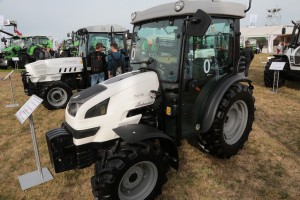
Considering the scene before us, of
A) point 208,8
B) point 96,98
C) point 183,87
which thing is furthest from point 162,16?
point 96,98

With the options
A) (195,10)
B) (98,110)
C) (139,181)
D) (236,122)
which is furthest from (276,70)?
(98,110)

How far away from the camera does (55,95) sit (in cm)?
675

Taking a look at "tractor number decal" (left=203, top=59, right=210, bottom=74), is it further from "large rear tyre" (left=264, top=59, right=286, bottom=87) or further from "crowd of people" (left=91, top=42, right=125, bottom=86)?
"large rear tyre" (left=264, top=59, right=286, bottom=87)

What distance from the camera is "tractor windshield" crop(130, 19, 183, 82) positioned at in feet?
9.57

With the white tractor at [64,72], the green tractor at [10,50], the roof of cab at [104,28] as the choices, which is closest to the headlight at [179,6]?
the white tractor at [64,72]

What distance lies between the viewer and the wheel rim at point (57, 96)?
6.64 metres

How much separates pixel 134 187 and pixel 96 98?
1082 mm

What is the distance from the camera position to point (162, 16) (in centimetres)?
296

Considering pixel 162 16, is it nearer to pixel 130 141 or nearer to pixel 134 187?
pixel 130 141

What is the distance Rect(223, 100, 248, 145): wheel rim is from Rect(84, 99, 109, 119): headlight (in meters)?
1.97

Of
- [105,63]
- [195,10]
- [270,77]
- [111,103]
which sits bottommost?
[270,77]

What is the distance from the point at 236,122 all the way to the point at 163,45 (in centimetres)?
176

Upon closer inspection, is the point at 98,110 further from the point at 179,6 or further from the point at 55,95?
the point at 55,95

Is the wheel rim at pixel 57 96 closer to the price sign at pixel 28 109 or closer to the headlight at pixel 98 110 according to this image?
the price sign at pixel 28 109
